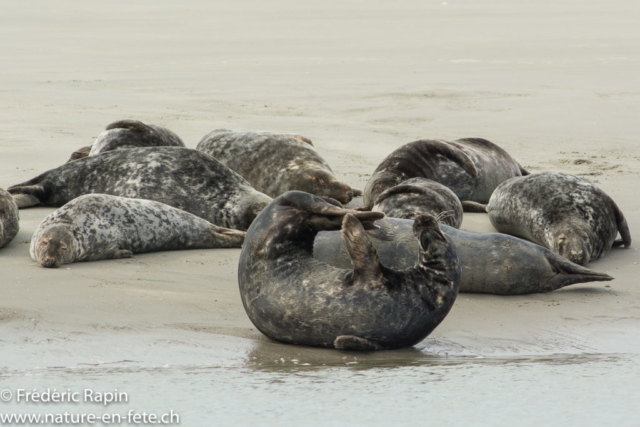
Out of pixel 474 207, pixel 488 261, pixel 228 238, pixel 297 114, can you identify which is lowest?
pixel 228 238

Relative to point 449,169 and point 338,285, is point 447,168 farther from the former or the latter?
point 338,285

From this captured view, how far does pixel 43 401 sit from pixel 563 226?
4073mm

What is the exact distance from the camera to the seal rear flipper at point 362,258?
12.7 ft

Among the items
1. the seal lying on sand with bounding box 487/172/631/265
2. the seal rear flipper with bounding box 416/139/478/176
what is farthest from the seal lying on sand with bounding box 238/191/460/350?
the seal rear flipper with bounding box 416/139/478/176

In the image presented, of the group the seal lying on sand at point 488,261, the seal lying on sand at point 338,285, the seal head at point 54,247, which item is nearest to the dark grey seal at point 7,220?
the seal head at point 54,247

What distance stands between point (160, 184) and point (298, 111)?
18.4 feet

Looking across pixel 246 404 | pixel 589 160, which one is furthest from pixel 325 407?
pixel 589 160

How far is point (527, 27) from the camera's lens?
2666 cm

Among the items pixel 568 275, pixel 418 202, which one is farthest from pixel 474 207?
pixel 568 275

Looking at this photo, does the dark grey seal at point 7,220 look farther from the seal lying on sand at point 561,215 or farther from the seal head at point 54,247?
the seal lying on sand at point 561,215

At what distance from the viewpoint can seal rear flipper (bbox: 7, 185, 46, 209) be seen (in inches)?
280

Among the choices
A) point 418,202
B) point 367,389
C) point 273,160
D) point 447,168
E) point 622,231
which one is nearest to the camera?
point 367,389

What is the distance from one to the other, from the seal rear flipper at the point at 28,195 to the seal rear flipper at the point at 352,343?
4.09 meters

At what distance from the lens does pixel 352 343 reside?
3.77m
